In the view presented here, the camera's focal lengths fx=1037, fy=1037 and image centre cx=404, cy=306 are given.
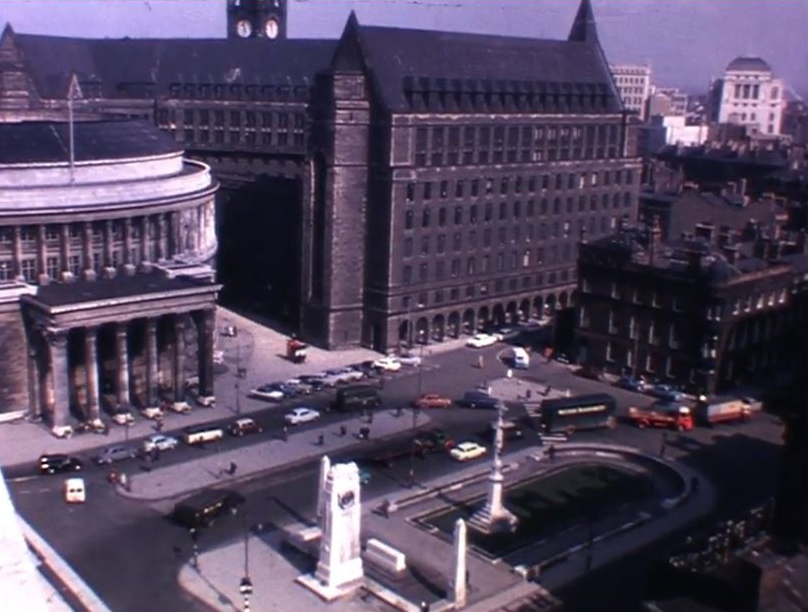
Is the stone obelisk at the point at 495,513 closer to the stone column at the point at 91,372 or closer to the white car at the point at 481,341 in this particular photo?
the stone column at the point at 91,372

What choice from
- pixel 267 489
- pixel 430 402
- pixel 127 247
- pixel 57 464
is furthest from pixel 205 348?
pixel 267 489

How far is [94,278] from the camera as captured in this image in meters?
76.2

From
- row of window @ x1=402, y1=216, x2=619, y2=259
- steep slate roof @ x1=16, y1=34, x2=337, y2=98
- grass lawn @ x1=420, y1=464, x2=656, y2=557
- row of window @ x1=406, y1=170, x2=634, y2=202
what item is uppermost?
steep slate roof @ x1=16, y1=34, x2=337, y2=98

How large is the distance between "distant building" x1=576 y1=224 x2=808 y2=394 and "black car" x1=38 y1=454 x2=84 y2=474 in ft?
142

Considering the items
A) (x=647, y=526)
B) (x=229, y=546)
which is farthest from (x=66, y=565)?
(x=647, y=526)

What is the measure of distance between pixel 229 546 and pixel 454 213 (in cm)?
4830

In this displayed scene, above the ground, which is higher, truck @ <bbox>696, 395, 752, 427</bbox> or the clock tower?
the clock tower

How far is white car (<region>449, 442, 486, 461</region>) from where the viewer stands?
64.4m

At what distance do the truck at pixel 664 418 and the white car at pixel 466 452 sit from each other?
12.9 m

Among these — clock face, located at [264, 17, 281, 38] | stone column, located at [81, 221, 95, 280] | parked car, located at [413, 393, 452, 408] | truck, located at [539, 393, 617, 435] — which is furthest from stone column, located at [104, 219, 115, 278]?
clock face, located at [264, 17, 281, 38]

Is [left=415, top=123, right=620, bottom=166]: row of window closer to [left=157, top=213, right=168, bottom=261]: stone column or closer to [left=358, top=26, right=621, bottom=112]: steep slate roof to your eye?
[left=358, top=26, right=621, bottom=112]: steep slate roof

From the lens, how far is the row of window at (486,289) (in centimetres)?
9181

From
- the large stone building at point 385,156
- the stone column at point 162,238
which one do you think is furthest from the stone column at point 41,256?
the large stone building at point 385,156

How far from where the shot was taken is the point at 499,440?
5525 cm
